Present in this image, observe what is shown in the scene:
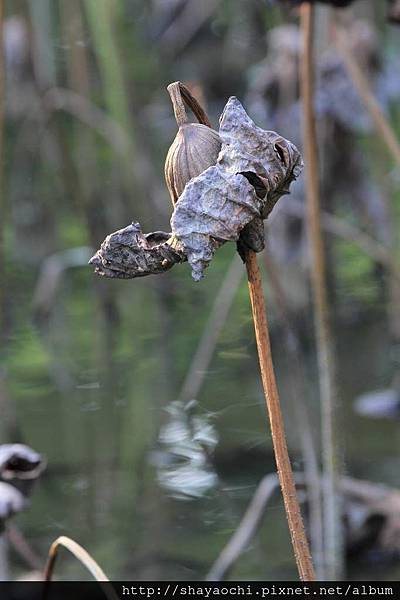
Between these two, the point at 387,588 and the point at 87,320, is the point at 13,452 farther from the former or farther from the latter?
the point at 87,320

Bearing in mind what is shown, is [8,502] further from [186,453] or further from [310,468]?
[186,453]

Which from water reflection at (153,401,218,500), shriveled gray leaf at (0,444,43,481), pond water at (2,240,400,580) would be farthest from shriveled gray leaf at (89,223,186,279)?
water reflection at (153,401,218,500)

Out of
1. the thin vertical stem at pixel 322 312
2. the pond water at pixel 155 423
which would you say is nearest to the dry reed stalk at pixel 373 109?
the thin vertical stem at pixel 322 312

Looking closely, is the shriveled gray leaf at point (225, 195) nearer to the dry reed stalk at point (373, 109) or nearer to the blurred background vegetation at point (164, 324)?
the blurred background vegetation at point (164, 324)

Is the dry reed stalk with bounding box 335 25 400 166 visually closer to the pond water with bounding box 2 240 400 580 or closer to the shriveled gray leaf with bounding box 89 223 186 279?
the pond water with bounding box 2 240 400 580

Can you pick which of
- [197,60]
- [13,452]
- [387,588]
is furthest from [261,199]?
[197,60]

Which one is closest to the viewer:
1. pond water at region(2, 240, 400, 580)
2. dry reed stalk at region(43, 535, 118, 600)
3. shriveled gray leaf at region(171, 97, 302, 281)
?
shriveled gray leaf at region(171, 97, 302, 281)
